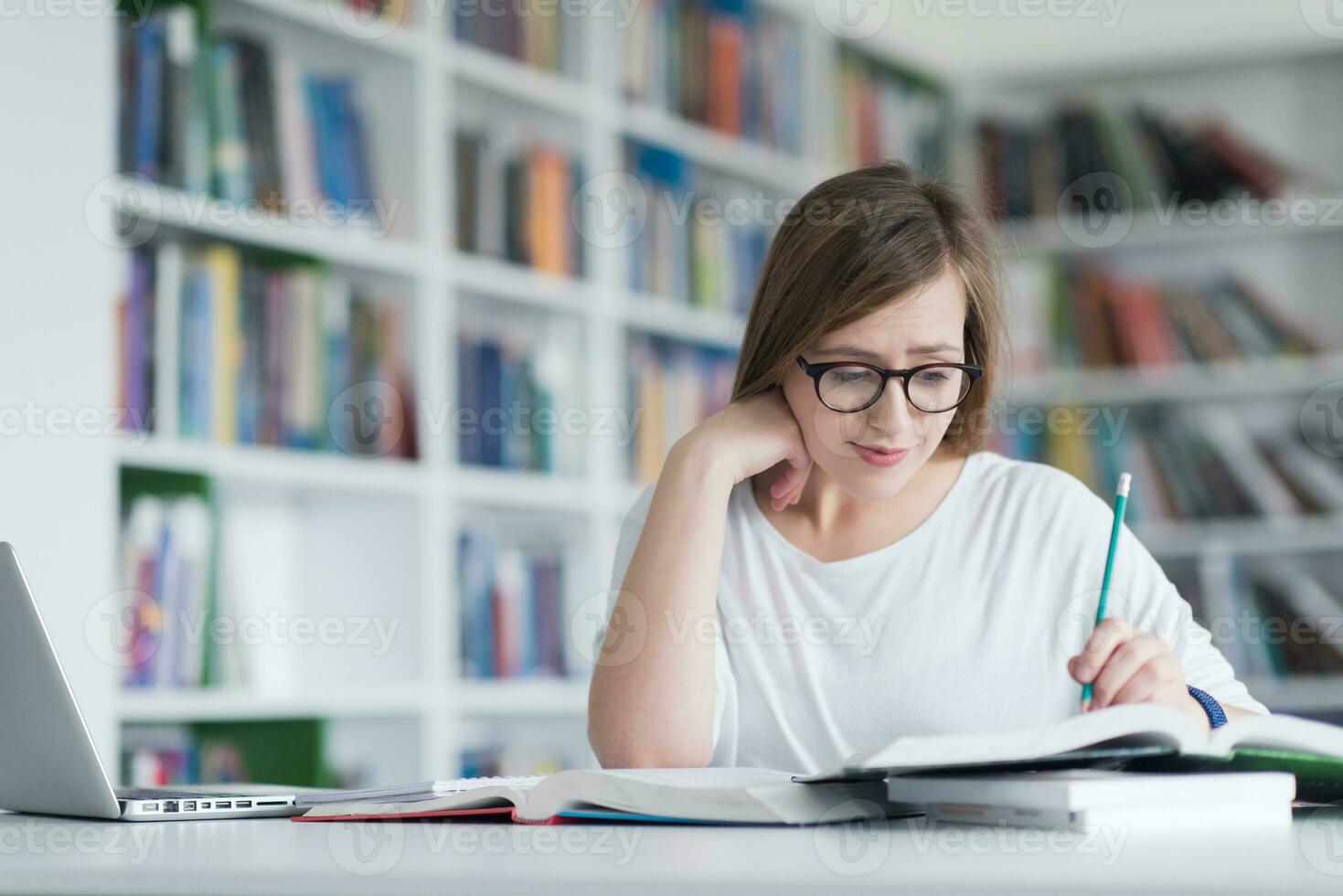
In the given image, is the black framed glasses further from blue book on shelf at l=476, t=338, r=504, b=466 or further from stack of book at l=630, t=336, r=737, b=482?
stack of book at l=630, t=336, r=737, b=482

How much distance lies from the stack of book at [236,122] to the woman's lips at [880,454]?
1.31 m

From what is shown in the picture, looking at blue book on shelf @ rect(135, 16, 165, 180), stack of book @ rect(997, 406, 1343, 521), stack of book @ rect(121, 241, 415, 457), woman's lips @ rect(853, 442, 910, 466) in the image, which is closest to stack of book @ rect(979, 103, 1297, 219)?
stack of book @ rect(997, 406, 1343, 521)

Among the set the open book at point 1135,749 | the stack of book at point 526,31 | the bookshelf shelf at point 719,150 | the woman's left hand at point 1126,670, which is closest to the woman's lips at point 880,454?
the woman's left hand at point 1126,670

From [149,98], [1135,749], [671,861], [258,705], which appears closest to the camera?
[671,861]

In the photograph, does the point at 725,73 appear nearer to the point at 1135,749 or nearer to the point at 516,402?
the point at 516,402

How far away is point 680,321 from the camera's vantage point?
130 inches

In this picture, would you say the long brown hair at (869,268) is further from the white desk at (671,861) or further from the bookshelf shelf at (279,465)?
the bookshelf shelf at (279,465)

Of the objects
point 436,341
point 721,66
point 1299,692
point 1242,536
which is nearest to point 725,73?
point 721,66

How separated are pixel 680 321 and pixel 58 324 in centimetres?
158

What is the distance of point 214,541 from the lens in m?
2.32

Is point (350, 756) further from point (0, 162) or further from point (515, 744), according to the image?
point (0, 162)

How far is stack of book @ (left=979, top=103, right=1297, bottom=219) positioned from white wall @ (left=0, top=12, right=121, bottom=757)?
2.39 metres

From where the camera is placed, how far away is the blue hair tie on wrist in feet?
3.46

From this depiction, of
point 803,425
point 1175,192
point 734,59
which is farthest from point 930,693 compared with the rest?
point 1175,192
